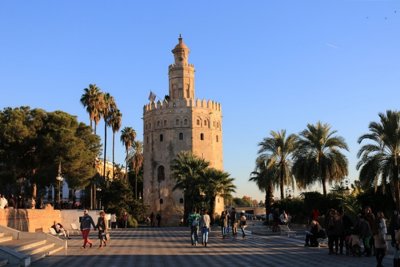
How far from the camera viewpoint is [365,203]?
31.0 metres

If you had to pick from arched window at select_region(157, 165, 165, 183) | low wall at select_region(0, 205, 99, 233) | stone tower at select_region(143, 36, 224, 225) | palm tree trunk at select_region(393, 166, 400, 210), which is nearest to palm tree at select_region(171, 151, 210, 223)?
low wall at select_region(0, 205, 99, 233)

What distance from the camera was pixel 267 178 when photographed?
40.9 m

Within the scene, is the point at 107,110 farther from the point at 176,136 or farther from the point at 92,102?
the point at 176,136

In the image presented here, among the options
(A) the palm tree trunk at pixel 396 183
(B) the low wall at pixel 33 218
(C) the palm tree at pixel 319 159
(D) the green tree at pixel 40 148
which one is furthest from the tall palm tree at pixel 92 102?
(A) the palm tree trunk at pixel 396 183

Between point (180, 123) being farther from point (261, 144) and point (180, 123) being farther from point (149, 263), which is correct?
point (149, 263)

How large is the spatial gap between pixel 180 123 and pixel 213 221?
790 inches

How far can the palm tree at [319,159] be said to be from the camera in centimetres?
3338

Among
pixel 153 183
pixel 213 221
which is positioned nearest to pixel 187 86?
pixel 153 183

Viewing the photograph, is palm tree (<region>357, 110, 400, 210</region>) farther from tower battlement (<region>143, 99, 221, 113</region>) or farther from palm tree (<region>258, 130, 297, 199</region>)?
tower battlement (<region>143, 99, 221, 113</region>)

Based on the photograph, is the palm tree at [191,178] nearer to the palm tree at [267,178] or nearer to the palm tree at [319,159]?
the palm tree at [267,178]

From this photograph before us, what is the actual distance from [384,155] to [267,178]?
14450mm

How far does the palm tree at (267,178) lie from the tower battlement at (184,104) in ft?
73.2

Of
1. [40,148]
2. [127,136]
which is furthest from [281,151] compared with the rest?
[127,136]

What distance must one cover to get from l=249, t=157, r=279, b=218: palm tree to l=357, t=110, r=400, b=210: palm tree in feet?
43.2
